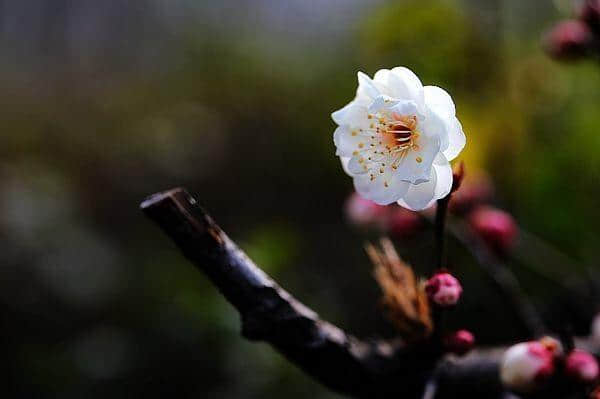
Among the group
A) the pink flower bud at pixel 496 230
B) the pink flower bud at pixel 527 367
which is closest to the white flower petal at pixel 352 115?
the pink flower bud at pixel 527 367

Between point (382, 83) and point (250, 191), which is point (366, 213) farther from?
point (250, 191)

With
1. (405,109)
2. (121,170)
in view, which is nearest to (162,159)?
(121,170)

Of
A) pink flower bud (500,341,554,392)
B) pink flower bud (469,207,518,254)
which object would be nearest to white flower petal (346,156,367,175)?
pink flower bud (500,341,554,392)

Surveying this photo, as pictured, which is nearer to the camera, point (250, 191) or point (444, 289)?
point (444, 289)

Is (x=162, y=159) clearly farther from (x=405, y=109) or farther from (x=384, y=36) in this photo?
(x=405, y=109)

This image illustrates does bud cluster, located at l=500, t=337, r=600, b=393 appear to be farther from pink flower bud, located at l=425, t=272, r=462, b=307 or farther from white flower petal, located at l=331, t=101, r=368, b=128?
white flower petal, located at l=331, t=101, r=368, b=128

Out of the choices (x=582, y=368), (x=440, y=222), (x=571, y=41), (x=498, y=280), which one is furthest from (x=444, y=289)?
(x=571, y=41)

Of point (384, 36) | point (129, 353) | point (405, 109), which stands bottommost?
point (129, 353)
